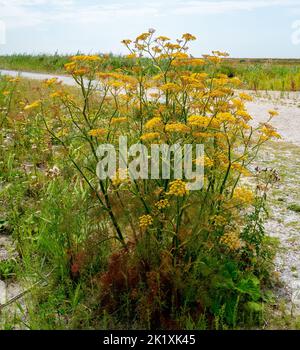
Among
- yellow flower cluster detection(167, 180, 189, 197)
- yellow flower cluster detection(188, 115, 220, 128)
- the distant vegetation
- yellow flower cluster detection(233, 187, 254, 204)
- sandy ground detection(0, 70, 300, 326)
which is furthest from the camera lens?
the distant vegetation

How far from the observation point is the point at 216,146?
2.64m

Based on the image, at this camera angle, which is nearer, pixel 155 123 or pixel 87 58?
pixel 155 123

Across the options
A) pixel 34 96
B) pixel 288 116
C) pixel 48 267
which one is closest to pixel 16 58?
pixel 34 96

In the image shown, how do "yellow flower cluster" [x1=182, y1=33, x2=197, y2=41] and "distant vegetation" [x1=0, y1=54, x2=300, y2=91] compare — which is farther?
"distant vegetation" [x1=0, y1=54, x2=300, y2=91]

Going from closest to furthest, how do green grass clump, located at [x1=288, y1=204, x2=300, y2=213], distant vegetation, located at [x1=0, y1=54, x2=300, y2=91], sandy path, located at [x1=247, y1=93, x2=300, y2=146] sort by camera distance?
green grass clump, located at [x1=288, y1=204, x2=300, y2=213]
sandy path, located at [x1=247, y1=93, x2=300, y2=146]
distant vegetation, located at [x1=0, y1=54, x2=300, y2=91]

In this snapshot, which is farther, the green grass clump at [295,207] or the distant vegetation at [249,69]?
the distant vegetation at [249,69]

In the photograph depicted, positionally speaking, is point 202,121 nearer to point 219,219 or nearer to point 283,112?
point 219,219

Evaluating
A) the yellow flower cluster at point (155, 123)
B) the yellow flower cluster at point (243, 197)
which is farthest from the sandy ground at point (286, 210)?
the yellow flower cluster at point (155, 123)

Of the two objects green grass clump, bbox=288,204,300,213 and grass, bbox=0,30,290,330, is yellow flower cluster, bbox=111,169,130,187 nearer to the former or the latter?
grass, bbox=0,30,290,330

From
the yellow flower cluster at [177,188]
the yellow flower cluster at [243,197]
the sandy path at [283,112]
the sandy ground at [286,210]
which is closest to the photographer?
the yellow flower cluster at [177,188]

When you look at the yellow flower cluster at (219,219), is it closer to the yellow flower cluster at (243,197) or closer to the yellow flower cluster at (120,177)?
the yellow flower cluster at (243,197)

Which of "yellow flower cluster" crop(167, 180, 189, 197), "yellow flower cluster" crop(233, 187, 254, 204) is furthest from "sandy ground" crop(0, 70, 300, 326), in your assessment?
"yellow flower cluster" crop(167, 180, 189, 197)

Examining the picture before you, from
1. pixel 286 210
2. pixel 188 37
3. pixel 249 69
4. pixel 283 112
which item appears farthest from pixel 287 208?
pixel 249 69
